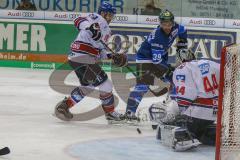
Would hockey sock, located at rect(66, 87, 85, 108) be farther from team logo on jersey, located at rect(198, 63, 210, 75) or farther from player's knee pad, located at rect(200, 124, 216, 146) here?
team logo on jersey, located at rect(198, 63, 210, 75)

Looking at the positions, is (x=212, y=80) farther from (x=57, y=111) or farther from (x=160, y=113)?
(x=57, y=111)

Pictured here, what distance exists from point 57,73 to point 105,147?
558 centimetres

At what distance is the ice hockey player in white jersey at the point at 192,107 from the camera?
17.0 ft

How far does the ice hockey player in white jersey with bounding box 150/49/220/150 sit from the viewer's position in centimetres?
518

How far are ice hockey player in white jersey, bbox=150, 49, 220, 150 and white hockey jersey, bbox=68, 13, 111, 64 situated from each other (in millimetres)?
1222

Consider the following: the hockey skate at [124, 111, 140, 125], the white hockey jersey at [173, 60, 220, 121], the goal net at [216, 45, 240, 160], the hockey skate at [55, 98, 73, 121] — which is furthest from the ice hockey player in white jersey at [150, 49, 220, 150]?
the hockey skate at [55, 98, 73, 121]

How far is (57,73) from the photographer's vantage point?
10664mm

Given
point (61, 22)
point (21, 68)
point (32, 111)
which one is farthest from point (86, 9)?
point (32, 111)

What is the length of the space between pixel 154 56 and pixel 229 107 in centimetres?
203

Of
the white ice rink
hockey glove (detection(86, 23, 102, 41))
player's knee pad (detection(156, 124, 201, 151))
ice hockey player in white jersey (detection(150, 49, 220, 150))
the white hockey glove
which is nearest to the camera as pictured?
the white ice rink

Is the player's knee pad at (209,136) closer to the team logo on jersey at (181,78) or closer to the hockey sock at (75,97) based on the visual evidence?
the team logo on jersey at (181,78)

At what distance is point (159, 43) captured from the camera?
6559mm

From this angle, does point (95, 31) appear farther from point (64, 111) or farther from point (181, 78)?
point (181, 78)

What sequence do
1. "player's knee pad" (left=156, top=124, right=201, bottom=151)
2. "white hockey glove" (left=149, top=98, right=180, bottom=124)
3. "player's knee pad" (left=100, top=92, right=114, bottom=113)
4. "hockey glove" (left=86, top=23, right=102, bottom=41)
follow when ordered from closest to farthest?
"player's knee pad" (left=156, top=124, right=201, bottom=151) → "white hockey glove" (left=149, top=98, right=180, bottom=124) → "hockey glove" (left=86, top=23, right=102, bottom=41) → "player's knee pad" (left=100, top=92, right=114, bottom=113)
